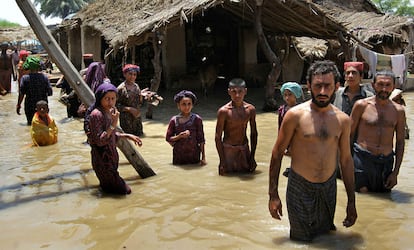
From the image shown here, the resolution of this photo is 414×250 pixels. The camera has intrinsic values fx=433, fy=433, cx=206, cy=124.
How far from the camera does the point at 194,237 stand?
3.63m

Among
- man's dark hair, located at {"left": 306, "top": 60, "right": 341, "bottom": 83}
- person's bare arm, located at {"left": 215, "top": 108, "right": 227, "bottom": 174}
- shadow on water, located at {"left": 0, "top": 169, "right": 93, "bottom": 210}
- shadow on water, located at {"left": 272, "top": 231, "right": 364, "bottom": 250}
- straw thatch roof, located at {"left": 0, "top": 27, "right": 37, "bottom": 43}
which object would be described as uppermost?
straw thatch roof, located at {"left": 0, "top": 27, "right": 37, "bottom": 43}

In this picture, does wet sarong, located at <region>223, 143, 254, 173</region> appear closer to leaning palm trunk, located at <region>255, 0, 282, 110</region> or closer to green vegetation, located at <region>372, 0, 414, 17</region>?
leaning palm trunk, located at <region>255, 0, 282, 110</region>

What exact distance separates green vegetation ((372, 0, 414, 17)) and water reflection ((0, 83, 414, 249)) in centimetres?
4263

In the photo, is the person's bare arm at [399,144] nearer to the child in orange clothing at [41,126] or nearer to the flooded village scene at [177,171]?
the flooded village scene at [177,171]

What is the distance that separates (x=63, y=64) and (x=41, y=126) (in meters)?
2.46

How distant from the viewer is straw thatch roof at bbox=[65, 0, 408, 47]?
985cm

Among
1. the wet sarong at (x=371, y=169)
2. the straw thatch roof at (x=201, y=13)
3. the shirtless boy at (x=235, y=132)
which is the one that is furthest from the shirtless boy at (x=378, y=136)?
the straw thatch roof at (x=201, y=13)

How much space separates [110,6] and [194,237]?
12406 millimetres

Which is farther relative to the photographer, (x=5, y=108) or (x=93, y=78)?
(x=5, y=108)

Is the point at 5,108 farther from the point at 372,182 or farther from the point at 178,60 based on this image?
the point at 372,182

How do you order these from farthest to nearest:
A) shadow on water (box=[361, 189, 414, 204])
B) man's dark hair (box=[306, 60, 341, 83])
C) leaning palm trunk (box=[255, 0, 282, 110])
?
1. leaning palm trunk (box=[255, 0, 282, 110])
2. shadow on water (box=[361, 189, 414, 204])
3. man's dark hair (box=[306, 60, 341, 83])

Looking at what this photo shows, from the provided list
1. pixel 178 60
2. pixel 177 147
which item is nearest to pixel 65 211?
pixel 177 147

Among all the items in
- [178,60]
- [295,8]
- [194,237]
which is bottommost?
[194,237]

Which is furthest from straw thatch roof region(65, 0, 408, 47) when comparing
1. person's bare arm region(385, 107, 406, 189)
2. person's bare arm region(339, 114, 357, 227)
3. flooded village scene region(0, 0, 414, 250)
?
person's bare arm region(339, 114, 357, 227)
